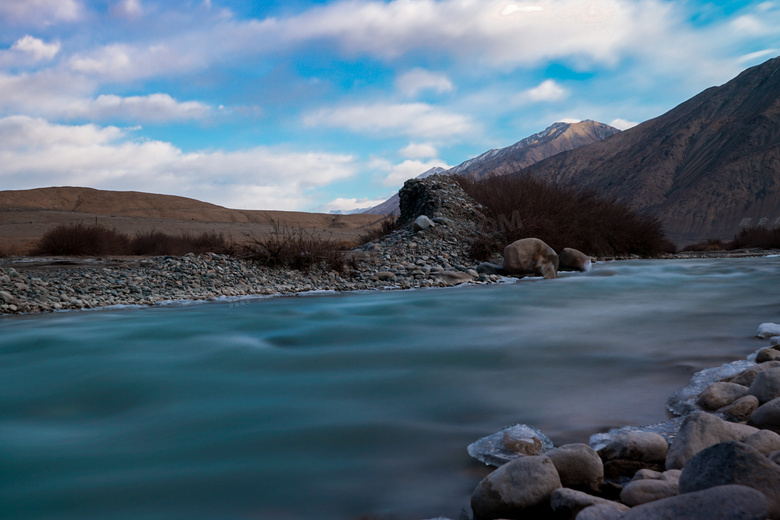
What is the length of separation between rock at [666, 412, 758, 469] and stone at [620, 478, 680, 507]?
0.97 ft

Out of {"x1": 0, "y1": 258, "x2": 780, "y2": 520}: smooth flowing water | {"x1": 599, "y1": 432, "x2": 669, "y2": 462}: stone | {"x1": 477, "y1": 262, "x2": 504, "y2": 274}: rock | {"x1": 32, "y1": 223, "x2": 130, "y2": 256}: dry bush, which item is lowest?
{"x1": 0, "y1": 258, "x2": 780, "y2": 520}: smooth flowing water

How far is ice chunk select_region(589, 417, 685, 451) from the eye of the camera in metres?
2.58

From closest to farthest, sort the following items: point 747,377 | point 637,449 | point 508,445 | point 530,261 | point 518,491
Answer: point 518,491 → point 637,449 → point 508,445 → point 747,377 → point 530,261

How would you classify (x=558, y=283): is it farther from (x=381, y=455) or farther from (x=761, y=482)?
(x=761, y=482)

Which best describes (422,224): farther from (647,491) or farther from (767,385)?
(647,491)

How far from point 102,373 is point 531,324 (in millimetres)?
4294

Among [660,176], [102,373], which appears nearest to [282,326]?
[102,373]

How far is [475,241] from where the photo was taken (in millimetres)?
13133

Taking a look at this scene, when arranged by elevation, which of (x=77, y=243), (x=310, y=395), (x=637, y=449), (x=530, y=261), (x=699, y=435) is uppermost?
(x=77, y=243)

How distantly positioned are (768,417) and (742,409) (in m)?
0.29

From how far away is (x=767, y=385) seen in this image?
8.84ft

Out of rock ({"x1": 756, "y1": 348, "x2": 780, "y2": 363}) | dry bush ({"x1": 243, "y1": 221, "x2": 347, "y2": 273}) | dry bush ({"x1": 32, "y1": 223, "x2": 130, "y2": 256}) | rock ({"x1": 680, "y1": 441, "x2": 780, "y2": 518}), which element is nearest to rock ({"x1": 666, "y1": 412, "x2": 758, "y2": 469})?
rock ({"x1": 680, "y1": 441, "x2": 780, "y2": 518})

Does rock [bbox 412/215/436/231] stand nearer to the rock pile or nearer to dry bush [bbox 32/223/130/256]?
dry bush [bbox 32/223/130/256]

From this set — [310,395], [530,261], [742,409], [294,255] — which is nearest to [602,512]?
[742,409]
